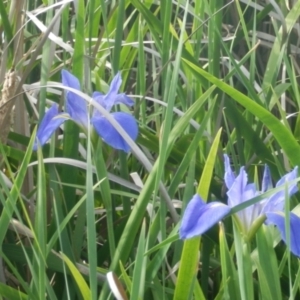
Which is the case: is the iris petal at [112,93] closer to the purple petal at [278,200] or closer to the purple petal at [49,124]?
the purple petal at [49,124]

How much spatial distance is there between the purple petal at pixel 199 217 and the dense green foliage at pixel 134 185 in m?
0.02

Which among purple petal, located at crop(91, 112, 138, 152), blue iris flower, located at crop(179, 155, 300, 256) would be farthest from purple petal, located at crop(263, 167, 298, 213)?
purple petal, located at crop(91, 112, 138, 152)

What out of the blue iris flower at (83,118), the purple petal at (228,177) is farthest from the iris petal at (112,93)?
the purple petal at (228,177)

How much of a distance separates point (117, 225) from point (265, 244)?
0.84ft

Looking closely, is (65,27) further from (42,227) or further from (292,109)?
(292,109)

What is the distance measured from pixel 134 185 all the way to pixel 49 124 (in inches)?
4.5

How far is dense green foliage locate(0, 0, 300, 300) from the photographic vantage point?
1.80 feet

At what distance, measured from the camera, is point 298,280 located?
524 mm

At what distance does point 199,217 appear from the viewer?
19.9 inches

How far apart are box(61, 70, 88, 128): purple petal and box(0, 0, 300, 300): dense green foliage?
0.03 metres

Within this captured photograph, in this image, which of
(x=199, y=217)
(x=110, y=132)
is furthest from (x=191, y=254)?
(x=110, y=132)

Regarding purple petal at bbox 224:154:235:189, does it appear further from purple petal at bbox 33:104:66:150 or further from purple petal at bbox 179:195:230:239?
purple petal at bbox 33:104:66:150

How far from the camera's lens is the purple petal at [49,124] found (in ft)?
2.17

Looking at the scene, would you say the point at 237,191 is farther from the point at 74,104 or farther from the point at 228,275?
the point at 74,104
